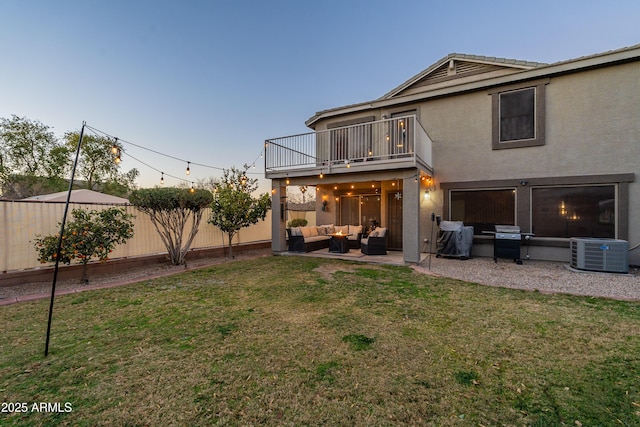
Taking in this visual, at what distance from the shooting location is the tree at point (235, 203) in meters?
8.84

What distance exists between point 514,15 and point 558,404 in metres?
14.4

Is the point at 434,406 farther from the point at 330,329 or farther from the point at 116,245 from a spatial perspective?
the point at 116,245

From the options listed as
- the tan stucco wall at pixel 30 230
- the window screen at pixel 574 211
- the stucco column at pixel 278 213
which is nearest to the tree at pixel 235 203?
the stucco column at pixel 278 213

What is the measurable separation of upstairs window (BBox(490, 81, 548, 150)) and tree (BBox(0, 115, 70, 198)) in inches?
961

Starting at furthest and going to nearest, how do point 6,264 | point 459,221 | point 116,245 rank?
point 459,221, point 116,245, point 6,264

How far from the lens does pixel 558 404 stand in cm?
209

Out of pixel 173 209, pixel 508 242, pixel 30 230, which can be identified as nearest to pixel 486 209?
pixel 508 242

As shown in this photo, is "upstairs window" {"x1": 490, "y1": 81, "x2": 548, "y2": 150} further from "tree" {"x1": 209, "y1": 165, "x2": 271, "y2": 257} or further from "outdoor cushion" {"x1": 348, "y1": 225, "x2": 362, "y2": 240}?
"tree" {"x1": 209, "y1": 165, "x2": 271, "y2": 257}

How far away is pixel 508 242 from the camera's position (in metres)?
7.78

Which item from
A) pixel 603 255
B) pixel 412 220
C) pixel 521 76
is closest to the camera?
pixel 603 255

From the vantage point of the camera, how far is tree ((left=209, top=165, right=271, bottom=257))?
29.0 ft

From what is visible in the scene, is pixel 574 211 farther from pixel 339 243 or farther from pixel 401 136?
pixel 339 243

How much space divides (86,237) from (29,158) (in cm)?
1766

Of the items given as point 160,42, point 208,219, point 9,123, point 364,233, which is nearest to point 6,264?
point 208,219
